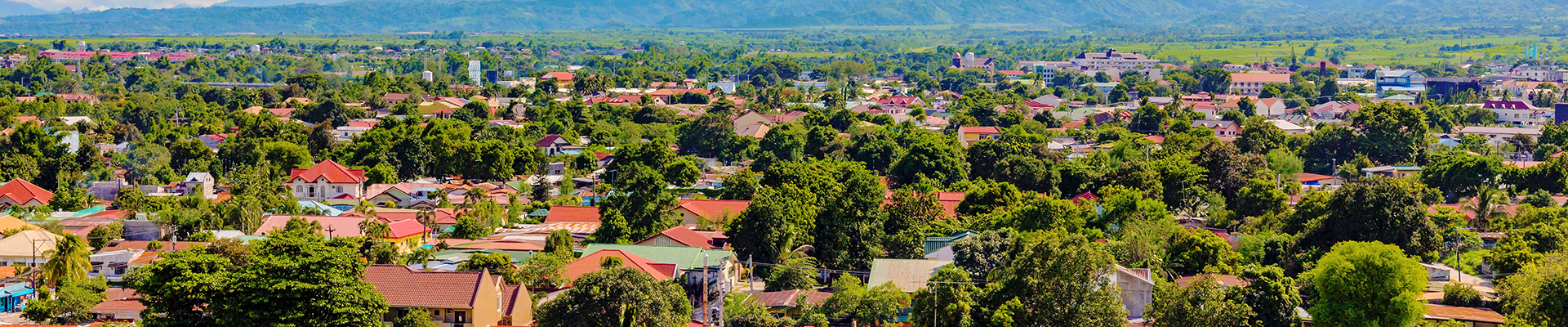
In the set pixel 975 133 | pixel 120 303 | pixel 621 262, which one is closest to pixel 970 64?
pixel 975 133

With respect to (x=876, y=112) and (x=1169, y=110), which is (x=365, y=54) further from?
(x=1169, y=110)

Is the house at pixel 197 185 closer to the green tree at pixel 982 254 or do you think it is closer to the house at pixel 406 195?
the house at pixel 406 195

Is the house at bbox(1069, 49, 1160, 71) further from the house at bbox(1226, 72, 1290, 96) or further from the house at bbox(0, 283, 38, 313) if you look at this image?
the house at bbox(0, 283, 38, 313)

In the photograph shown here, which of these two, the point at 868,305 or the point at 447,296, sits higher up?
the point at 447,296

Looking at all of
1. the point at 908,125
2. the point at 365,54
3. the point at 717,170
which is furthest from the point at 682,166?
the point at 365,54

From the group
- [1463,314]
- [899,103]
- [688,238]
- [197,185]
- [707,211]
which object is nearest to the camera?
[1463,314]

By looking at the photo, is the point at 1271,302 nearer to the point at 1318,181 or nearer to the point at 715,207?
the point at 715,207
